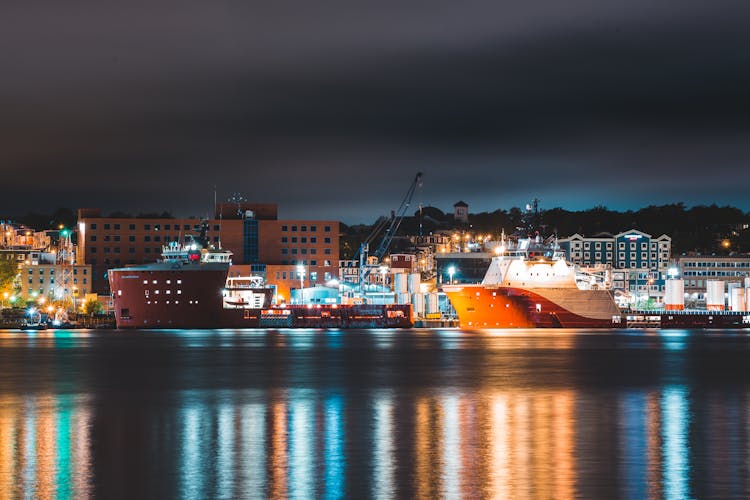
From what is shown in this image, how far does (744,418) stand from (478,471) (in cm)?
1333

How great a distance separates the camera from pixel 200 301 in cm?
10650

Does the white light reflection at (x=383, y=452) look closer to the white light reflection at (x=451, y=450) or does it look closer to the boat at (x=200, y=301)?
the white light reflection at (x=451, y=450)

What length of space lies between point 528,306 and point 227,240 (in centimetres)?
5090

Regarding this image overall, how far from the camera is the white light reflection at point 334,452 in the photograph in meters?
20.8

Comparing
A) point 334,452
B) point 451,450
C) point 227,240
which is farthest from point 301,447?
point 227,240

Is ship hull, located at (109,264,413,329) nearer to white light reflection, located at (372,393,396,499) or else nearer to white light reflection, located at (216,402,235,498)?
white light reflection, located at (372,393,396,499)

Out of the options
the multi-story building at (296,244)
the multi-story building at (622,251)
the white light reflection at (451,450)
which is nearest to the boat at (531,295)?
the multi-story building at (296,244)

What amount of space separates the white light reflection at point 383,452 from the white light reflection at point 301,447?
1.29 m

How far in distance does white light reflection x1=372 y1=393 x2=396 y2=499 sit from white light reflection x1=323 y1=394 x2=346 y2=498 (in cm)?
68

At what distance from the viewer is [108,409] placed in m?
35.2

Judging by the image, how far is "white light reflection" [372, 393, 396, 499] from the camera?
67.9 ft

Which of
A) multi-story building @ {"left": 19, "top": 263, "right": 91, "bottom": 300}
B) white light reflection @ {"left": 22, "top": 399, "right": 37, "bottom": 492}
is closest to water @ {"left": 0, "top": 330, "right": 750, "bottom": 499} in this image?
white light reflection @ {"left": 22, "top": 399, "right": 37, "bottom": 492}

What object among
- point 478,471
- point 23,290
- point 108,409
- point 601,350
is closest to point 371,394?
point 108,409

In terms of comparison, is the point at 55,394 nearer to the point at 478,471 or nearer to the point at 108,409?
the point at 108,409
